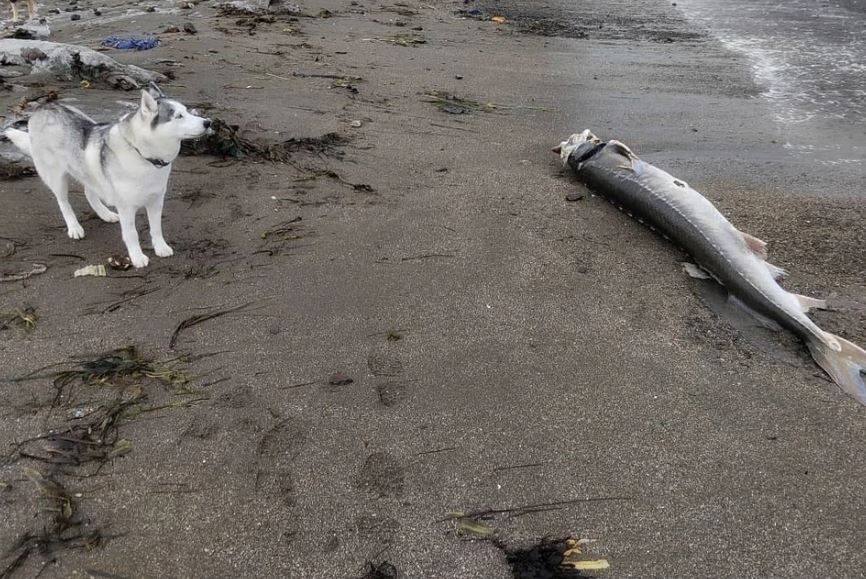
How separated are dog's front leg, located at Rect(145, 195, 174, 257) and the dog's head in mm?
648

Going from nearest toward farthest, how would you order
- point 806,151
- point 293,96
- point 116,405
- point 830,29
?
point 116,405 → point 806,151 → point 293,96 → point 830,29

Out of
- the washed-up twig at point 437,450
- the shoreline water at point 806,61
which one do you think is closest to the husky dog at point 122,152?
the washed-up twig at point 437,450

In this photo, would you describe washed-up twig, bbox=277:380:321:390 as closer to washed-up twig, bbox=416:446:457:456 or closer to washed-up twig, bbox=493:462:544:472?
washed-up twig, bbox=416:446:457:456

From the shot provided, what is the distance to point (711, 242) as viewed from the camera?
4297 mm

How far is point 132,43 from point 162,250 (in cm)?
661

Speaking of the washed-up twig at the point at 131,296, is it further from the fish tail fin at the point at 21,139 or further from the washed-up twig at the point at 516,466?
the washed-up twig at the point at 516,466

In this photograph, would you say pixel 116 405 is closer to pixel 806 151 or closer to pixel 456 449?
pixel 456 449

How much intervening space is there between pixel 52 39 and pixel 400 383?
34.8 feet

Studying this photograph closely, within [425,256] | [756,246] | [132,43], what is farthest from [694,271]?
[132,43]

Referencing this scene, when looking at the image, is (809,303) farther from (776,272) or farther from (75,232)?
(75,232)

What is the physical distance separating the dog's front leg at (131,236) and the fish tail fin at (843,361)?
437 centimetres

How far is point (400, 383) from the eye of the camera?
3246 millimetres

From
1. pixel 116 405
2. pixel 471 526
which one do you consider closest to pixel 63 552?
pixel 116 405

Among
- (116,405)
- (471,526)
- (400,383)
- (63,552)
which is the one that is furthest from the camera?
(400,383)
